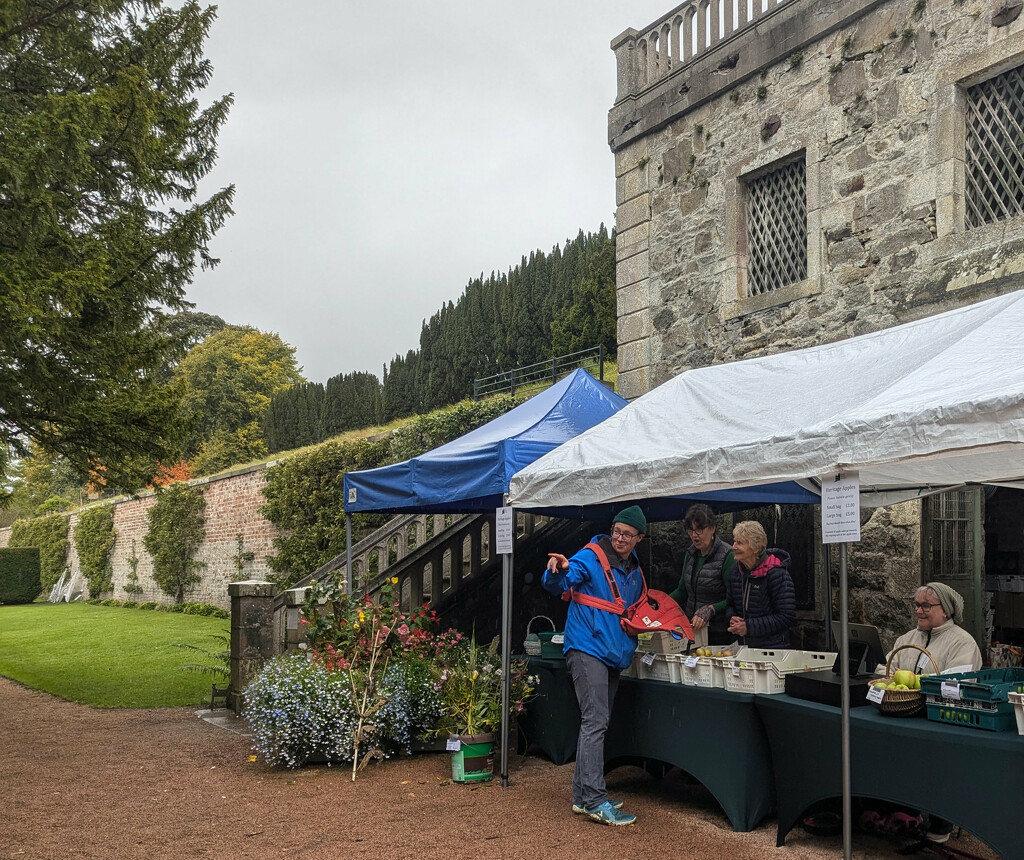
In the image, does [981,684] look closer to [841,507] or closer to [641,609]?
[841,507]

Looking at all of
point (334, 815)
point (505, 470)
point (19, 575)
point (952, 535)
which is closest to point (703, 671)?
point (505, 470)

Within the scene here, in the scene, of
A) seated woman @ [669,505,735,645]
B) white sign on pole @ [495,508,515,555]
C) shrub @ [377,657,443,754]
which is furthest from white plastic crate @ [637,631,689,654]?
shrub @ [377,657,443,754]

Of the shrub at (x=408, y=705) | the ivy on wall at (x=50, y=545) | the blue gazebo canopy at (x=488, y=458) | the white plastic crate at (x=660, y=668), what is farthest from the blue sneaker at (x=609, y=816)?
the ivy on wall at (x=50, y=545)

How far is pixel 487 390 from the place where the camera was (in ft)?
96.9

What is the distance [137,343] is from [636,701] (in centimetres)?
657

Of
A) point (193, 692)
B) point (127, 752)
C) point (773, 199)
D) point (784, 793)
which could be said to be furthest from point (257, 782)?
point (773, 199)

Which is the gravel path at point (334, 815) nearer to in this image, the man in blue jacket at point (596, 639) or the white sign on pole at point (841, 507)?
the man in blue jacket at point (596, 639)

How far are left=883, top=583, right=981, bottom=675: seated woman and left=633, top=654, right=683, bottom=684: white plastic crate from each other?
1.13 meters

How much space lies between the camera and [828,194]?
7844 millimetres

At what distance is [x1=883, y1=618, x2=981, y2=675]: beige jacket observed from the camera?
4.43 metres

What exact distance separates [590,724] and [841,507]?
1.96 metres

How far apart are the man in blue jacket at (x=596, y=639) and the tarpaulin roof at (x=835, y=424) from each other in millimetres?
323

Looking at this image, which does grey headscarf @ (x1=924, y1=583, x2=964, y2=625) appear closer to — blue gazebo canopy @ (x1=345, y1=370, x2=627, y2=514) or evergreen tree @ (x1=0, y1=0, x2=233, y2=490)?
blue gazebo canopy @ (x1=345, y1=370, x2=627, y2=514)

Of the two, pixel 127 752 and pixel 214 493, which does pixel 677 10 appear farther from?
pixel 214 493
